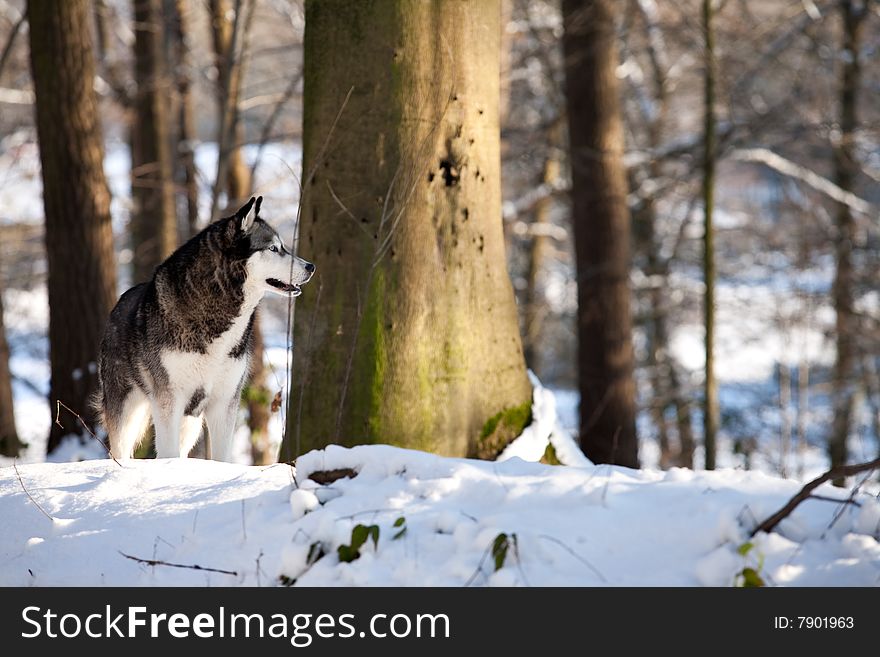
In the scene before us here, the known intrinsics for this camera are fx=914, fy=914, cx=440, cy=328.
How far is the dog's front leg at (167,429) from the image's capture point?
541 cm

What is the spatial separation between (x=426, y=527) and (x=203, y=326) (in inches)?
95.2

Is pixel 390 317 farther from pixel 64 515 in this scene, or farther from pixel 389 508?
pixel 64 515

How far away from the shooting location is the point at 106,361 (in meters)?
6.07

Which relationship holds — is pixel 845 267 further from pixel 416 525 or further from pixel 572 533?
pixel 416 525

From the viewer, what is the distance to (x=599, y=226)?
11141mm

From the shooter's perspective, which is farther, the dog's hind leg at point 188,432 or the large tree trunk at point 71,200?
the large tree trunk at point 71,200

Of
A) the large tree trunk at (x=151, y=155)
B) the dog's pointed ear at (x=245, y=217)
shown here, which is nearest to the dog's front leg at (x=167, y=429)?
the dog's pointed ear at (x=245, y=217)

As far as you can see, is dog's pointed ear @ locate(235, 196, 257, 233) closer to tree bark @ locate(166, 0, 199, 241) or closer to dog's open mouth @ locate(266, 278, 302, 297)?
dog's open mouth @ locate(266, 278, 302, 297)

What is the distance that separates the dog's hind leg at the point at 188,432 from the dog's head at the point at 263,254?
39.8 inches

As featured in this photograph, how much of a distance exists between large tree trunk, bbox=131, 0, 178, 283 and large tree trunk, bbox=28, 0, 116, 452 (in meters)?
3.26

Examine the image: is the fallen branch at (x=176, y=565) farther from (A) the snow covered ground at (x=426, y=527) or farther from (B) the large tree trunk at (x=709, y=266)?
(B) the large tree trunk at (x=709, y=266)

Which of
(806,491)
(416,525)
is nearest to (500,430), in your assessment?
(416,525)

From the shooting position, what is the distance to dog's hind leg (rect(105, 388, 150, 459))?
5.84 meters
